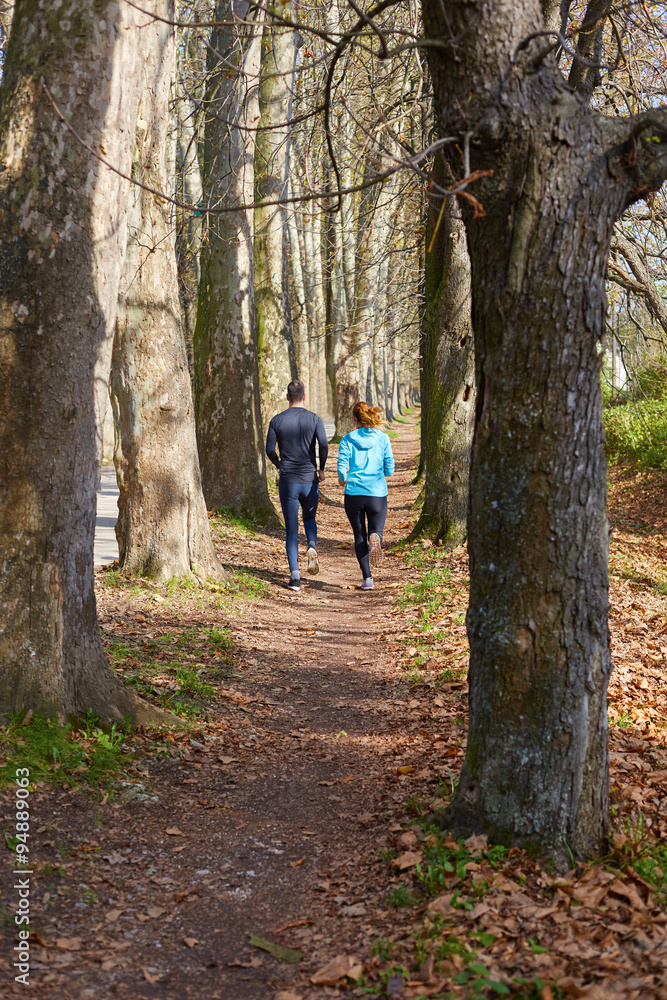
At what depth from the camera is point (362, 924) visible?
3.24 metres

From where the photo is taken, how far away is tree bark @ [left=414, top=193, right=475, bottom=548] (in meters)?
10.4

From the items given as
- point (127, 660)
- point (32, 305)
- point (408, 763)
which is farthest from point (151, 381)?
point (408, 763)

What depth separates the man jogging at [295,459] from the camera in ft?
30.6

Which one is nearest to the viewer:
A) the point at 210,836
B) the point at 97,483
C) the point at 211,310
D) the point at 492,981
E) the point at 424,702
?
the point at 492,981

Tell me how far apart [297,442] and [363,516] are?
1.19 m

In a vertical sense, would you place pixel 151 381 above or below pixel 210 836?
above

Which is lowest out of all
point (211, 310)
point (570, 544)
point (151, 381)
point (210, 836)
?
point (210, 836)

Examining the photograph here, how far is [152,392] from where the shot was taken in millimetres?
7879

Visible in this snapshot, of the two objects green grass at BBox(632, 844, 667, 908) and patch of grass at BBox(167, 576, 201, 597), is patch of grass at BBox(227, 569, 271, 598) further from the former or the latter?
green grass at BBox(632, 844, 667, 908)

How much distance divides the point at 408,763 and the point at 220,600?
3620mm

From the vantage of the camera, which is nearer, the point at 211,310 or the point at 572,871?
the point at 572,871

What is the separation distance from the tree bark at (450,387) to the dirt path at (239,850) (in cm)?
435

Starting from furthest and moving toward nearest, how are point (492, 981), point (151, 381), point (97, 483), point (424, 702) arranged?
point (151, 381) < point (424, 702) < point (97, 483) < point (492, 981)

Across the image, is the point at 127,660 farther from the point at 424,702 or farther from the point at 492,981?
the point at 492,981
